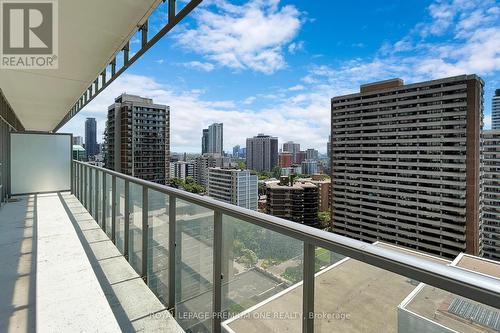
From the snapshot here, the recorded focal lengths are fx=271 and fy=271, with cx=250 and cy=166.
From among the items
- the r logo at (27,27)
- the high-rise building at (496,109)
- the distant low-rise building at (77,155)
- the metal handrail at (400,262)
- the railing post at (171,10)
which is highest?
the high-rise building at (496,109)

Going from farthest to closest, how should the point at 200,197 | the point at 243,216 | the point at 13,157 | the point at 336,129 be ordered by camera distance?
the point at 336,129
the point at 13,157
the point at 200,197
the point at 243,216

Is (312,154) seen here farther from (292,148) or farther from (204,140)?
(204,140)

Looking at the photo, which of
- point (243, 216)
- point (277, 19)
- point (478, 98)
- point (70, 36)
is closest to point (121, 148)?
point (277, 19)

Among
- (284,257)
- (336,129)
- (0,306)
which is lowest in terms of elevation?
(0,306)

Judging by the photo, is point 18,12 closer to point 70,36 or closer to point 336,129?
point 70,36

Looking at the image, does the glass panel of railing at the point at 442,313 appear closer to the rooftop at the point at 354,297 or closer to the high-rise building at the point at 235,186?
the rooftop at the point at 354,297

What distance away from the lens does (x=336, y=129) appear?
5031 centimetres

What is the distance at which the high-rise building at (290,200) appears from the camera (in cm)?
4178

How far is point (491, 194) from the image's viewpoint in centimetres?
3306

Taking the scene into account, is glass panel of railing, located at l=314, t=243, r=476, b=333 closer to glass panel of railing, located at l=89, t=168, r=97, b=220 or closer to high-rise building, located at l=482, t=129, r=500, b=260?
glass panel of railing, located at l=89, t=168, r=97, b=220

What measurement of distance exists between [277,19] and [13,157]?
59.1 feet

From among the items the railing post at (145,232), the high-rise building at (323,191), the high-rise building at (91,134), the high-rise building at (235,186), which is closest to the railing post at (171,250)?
the railing post at (145,232)

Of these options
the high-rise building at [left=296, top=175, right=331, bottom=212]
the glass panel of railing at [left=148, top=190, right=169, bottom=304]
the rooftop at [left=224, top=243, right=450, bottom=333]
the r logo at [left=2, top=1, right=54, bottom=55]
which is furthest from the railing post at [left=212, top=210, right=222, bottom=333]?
the high-rise building at [left=296, top=175, right=331, bottom=212]

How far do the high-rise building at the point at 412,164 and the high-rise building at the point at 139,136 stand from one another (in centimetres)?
2761
